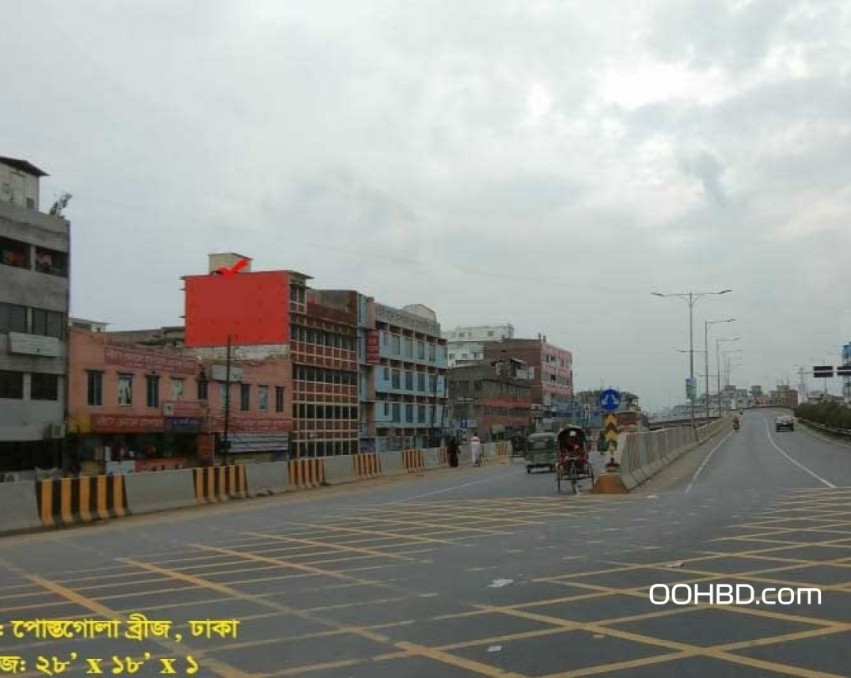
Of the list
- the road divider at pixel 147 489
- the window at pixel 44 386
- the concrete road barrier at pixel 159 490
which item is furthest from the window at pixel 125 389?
the concrete road barrier at pixel 159 490

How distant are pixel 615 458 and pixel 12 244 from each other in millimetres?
29457

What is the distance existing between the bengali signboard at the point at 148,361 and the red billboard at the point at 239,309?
9.74 m

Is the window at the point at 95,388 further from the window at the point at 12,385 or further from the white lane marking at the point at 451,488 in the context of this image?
the white lane marking at the point at 451,488

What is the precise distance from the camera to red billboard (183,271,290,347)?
5706 cm

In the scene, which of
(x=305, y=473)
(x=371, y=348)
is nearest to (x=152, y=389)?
(x=305, y=473)

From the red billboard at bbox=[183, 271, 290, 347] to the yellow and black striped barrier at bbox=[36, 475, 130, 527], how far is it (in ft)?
124

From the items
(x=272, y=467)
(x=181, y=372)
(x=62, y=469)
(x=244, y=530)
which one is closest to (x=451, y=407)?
(x=181, y=372)

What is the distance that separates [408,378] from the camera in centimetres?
7531

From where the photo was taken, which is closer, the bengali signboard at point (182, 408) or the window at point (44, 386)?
the window at point (44, 386)

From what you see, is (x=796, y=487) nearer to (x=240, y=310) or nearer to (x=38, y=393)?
(x=38, y=393)

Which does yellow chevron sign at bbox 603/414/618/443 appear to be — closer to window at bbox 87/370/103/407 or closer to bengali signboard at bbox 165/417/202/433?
window at bbox 87/370/103/407

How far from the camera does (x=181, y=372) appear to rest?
4675 centimetres

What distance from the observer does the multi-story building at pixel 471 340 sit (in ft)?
441

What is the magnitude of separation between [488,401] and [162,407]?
5778 cm
